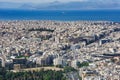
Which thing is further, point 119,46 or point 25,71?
point 119,46

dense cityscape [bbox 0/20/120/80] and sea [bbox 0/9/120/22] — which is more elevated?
Answer: dense cityscape [bbox 0/20/120/80]

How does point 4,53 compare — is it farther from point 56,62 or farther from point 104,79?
point 104,79

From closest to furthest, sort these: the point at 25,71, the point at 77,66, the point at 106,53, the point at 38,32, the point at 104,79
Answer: the point at 104,79 < the point at 25,71 < the point at 77,66 < the point at 106,53 < the point at 38,32

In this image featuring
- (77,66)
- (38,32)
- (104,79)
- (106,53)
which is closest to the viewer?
(104,79)

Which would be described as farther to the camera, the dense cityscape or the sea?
the sea

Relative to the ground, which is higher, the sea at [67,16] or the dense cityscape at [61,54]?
the dense cityscape at [61,54]

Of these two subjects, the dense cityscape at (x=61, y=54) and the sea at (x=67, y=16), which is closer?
the dense cityscape at (x=61, y=54)

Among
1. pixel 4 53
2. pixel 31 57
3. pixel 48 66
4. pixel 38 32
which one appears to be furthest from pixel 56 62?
pixel 38 32
